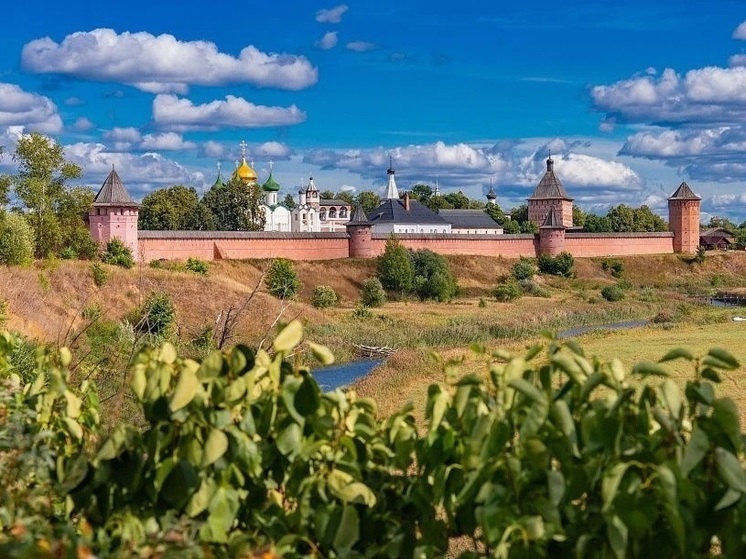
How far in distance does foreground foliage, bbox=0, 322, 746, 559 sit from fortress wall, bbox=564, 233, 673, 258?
51569 millimetres

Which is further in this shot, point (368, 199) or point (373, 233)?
point (368, 199)

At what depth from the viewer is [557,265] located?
163 ft

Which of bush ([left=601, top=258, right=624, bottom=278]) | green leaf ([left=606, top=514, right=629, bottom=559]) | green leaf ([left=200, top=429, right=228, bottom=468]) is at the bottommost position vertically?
bush ([left=601, top=258, right=624, bottom=278])

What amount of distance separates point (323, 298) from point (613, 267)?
905 inches

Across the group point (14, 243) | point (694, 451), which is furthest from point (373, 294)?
point (694, 451)

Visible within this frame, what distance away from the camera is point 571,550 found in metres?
2.26

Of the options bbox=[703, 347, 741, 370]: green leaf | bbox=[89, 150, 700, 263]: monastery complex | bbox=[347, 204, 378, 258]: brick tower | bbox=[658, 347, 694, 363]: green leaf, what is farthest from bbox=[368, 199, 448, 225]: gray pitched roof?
bbox=[703, 347, 741, 370]: green leaf

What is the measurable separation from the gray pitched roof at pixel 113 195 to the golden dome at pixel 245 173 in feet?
92.2

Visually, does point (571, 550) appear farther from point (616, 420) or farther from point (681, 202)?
point (681, 202)

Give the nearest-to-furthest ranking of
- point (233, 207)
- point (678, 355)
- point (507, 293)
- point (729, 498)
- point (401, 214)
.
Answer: point (729, 498) → point (678, 355) → point (507, 293) → point (233, 207) → point (401, 214)

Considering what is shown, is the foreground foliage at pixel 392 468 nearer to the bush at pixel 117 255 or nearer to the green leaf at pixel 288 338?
the green leaf at pixel 288 338

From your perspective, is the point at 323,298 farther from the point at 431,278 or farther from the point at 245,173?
the point at 245,173

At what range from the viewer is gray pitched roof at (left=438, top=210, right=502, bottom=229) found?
6881 centimetres

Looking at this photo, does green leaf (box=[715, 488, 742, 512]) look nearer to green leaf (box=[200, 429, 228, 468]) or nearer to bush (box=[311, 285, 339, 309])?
green leaf (box=[200, 429, 228, 468])
